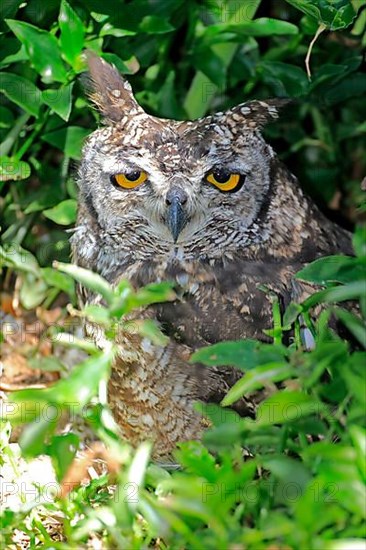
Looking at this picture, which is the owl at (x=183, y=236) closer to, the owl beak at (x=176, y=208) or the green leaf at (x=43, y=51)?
the owl beak at (x=176, y=208)

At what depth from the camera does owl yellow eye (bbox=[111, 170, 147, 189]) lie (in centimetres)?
299

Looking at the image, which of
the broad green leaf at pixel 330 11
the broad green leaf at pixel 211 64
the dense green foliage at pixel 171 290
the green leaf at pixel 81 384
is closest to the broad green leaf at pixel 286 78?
the dense green foliage at pixel 171 290

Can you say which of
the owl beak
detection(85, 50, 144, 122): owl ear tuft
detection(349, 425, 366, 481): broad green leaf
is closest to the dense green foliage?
detection(349, 425, 366, 481): broad green leaf

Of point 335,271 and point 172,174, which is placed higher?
point 335,271

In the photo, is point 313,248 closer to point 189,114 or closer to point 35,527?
point 189,114

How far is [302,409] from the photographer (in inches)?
77.5

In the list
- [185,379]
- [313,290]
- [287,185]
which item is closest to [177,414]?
[185,379]

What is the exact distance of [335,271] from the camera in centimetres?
232

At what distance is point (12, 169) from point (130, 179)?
29.2 inches

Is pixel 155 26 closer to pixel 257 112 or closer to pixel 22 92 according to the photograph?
pixel 22 92

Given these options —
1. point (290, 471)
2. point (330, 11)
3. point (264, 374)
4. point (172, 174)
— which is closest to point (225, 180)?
point (172, 174)

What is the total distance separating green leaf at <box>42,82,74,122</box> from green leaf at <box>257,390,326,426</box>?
63.8 inches

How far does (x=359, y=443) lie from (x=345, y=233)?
1866 mm

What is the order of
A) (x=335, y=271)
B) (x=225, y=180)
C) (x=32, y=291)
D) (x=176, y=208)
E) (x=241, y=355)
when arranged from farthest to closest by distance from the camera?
(x=32, y=291) → (x=225, y=180) → (x=176, y=208) → (x=335, y=271) → (x=241, y=355)
